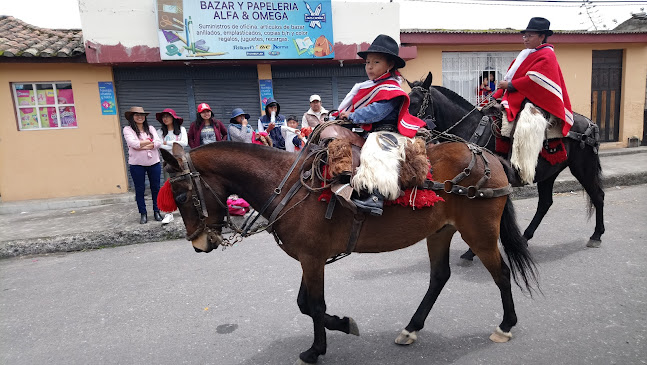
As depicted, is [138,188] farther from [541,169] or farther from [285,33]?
[541,169]

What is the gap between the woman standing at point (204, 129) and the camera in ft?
21.0

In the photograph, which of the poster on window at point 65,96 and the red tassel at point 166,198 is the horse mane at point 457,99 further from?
the poster on window at point 65,96

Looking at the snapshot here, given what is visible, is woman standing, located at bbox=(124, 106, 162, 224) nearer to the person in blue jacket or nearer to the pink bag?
the pink bag

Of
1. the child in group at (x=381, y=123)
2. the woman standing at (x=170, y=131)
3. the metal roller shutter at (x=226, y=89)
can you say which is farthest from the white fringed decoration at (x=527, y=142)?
the metal roller shutter at (x=226, y=89)

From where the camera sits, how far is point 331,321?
285 cm

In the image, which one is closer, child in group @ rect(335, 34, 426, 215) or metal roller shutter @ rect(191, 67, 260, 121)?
child in group @ rect(335, 34, 426, 215)

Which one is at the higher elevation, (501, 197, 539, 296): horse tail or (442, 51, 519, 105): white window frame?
(442, 51, 519, 105): white window frame

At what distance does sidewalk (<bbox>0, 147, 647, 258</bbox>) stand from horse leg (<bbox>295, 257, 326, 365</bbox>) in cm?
374

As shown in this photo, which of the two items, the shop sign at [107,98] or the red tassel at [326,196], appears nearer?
the red tassel at [326,196]

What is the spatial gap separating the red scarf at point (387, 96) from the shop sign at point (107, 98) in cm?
741

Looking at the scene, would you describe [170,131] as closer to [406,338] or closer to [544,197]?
[406,338]

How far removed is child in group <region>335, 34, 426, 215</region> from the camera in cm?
246

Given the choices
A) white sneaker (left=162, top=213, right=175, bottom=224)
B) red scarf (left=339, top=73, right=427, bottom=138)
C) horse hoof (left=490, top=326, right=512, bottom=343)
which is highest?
red scarf (left=339, top=73, right=427, bottom=138)

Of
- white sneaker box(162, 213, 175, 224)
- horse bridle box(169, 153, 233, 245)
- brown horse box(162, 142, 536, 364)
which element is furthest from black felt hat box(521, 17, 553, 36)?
white sneaker box(162, 213, 175, 224)
